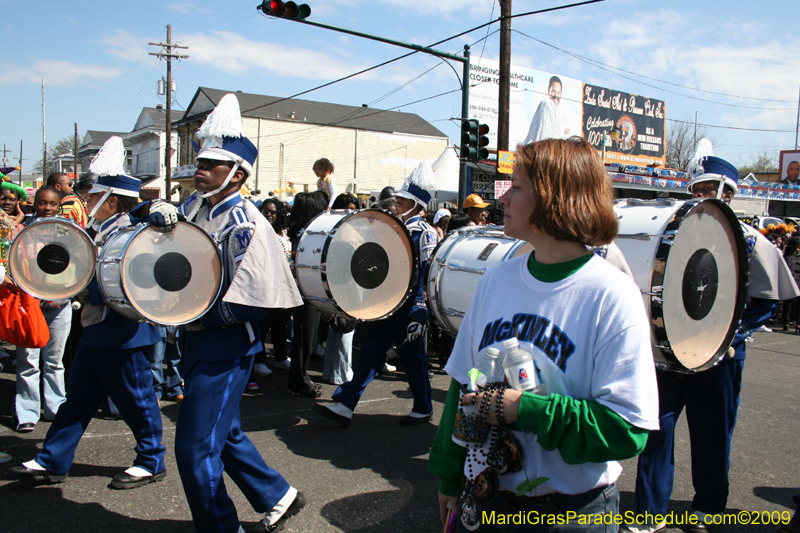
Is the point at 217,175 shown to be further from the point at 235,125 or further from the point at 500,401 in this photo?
Answer: the point at 500,401

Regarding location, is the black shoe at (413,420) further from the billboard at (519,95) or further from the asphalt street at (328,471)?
the billboard at (519,95)

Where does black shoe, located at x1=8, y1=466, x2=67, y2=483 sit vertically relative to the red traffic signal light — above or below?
below

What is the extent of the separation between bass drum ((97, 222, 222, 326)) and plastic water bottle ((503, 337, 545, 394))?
186 cm

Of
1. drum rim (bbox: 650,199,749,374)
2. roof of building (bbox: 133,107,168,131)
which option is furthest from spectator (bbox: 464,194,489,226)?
roof of building (bbox: 133,107,168,131)

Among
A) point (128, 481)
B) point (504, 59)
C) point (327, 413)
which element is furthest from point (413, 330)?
point (504, 59)

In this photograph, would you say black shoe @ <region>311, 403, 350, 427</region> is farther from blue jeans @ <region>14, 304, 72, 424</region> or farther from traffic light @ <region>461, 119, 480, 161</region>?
traffic light @ <region>461, 119, 480, 161</region>

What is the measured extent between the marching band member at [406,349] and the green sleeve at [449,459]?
2961 mm

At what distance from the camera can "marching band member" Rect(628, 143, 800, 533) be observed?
325cm

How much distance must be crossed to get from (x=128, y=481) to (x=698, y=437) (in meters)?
3.46

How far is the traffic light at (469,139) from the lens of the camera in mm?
11805

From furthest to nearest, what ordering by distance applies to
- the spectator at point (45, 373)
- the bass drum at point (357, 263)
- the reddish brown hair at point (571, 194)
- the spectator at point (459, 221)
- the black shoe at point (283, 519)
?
the spectator at point (459, 221) < the spectator at point (45, 373) < the bass drum at point (357, 263) < the black shoe at point (283, 519) < the reddish brown hair at point (571, 194)

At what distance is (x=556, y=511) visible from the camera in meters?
1.64

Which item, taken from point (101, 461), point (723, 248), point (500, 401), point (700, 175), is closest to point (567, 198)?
point (500, 401)

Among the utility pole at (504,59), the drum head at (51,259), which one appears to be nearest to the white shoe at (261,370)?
the drum head at (51,259)
